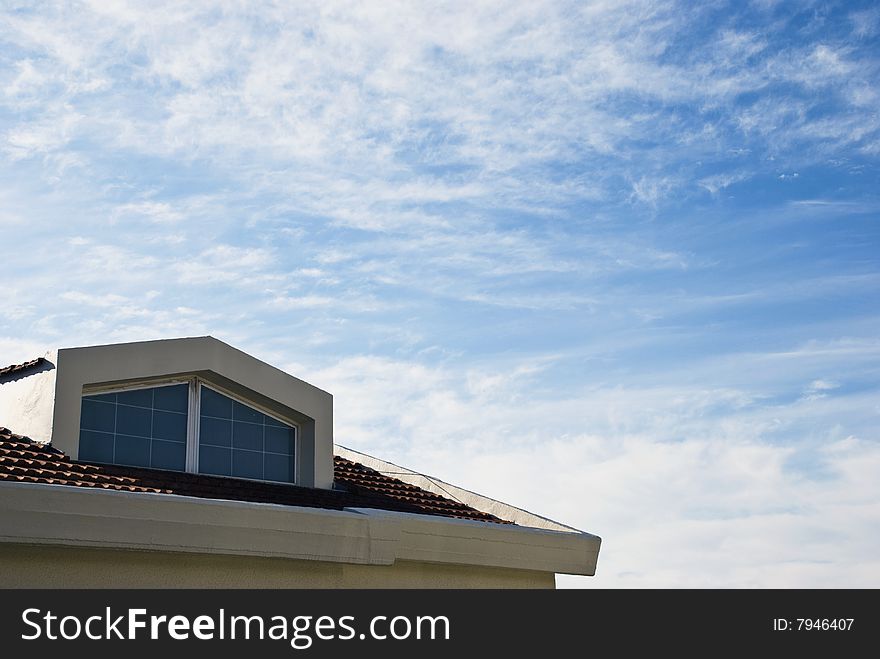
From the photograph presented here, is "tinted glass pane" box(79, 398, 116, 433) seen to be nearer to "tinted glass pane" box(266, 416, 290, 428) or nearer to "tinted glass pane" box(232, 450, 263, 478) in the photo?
"tinted glass pane" box(232, 450, 263, 478)

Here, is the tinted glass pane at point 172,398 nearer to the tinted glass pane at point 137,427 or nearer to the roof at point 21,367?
the tinted glass pane at point 137,427

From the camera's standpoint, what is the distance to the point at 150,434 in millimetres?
11969

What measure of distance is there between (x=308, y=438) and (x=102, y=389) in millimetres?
2670

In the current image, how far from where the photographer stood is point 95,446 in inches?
453

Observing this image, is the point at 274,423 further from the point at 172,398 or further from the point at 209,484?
the point at 209,484

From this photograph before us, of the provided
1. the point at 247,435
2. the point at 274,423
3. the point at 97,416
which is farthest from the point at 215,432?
the point at 97,416

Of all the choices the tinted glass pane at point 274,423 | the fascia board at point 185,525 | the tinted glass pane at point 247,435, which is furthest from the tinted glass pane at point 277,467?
the fascia board at point 185,525

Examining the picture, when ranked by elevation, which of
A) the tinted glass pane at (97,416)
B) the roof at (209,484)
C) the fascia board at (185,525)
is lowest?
the fascia board at (185,525)

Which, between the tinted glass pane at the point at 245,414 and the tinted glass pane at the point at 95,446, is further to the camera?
the tinted glass pane at the point at 245,414

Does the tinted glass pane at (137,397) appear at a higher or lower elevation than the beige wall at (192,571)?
higher

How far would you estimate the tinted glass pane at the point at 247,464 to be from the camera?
12625 mm
